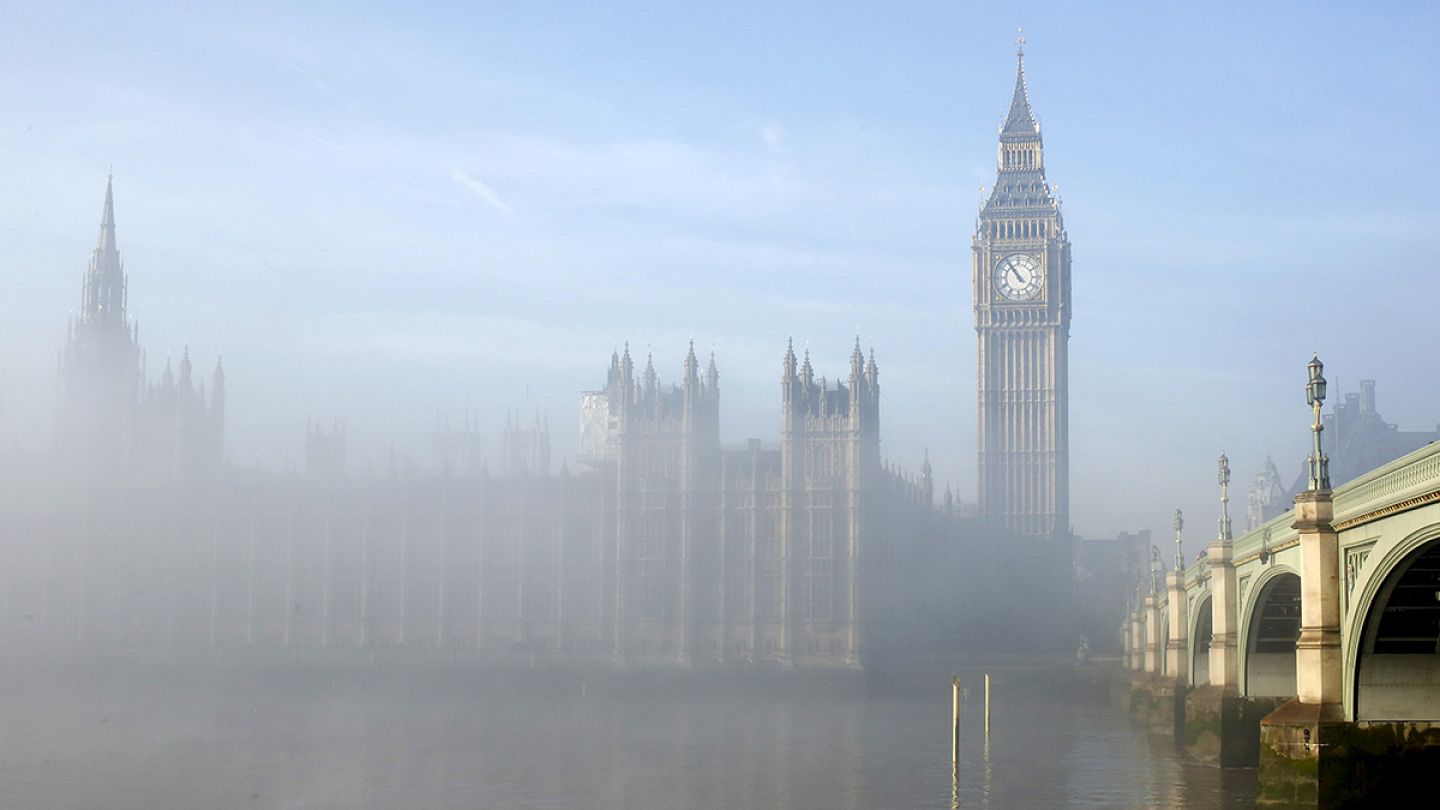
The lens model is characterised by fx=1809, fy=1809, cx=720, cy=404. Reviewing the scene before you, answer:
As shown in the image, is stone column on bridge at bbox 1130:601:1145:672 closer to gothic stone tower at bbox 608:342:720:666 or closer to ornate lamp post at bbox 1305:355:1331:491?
gothic stone tower at bbox 608:342:720:666

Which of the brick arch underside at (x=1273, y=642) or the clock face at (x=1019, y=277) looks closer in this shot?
the brick arch underside at (x=1273, y=642)

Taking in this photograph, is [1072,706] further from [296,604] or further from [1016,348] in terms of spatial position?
[1016,348]

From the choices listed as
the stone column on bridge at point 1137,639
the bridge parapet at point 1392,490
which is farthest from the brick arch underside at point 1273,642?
the stone column on bridge at point 1137,639

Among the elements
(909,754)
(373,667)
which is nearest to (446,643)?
(373,667)

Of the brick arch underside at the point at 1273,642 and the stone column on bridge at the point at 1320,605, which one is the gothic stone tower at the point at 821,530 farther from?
the stone column on bridge at the point at 1320,605

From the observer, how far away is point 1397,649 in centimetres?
3638

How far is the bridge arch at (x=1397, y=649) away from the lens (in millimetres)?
32688

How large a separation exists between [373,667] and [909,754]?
173 feet

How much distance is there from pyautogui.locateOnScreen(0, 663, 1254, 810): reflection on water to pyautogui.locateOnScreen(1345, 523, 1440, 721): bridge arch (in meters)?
8.69

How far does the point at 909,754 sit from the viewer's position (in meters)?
61.3

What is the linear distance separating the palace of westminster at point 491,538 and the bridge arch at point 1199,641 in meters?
37.1

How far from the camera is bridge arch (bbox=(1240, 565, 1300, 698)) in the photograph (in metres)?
48.2

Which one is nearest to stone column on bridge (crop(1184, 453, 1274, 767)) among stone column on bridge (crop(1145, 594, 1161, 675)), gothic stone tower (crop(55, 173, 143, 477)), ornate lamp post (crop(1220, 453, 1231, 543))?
ornate lamp post (crop(1220, 453, 1231, 543))

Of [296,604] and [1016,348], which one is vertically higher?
[1016,348]
